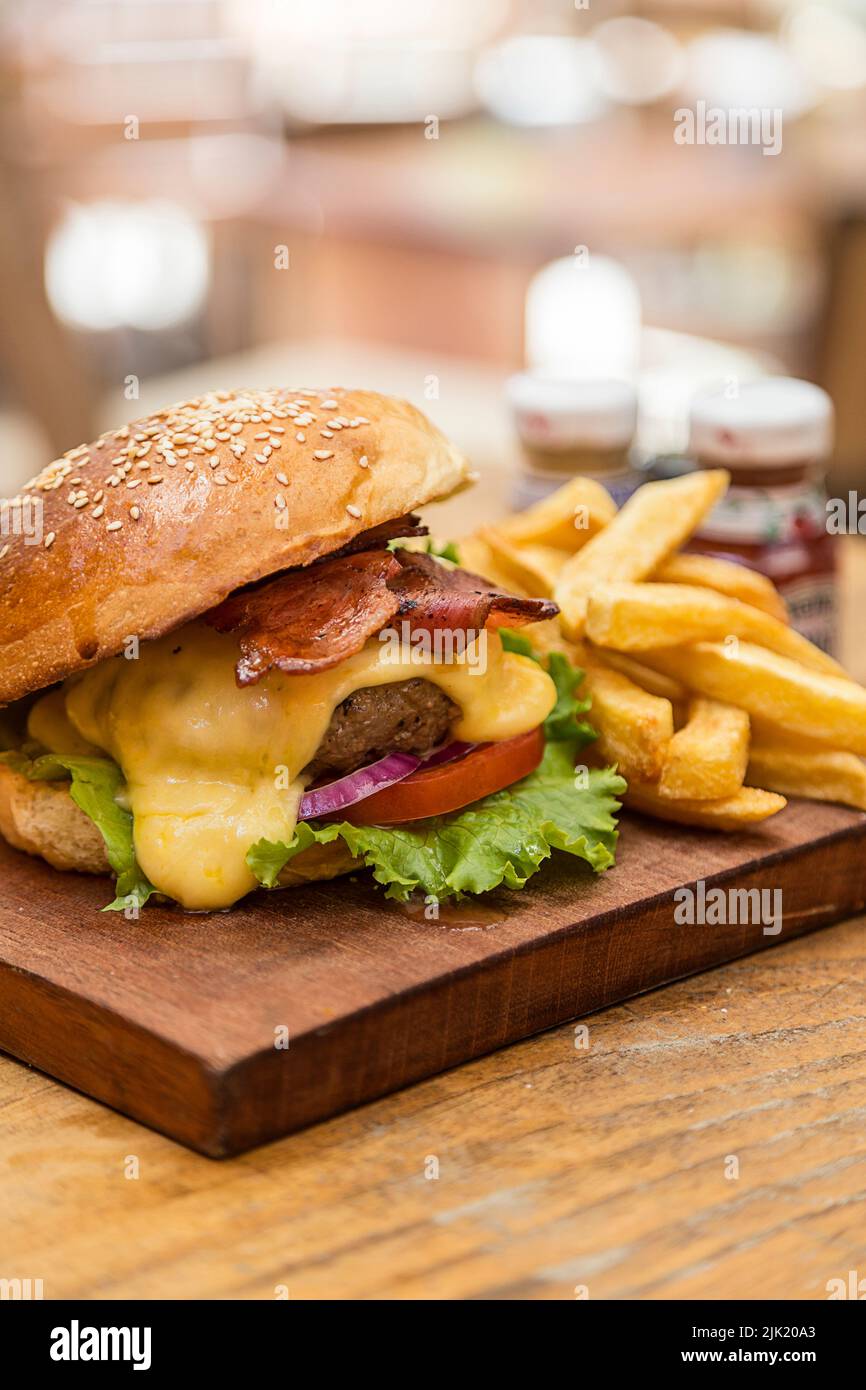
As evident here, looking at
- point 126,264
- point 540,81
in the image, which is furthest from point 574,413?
point 540,81

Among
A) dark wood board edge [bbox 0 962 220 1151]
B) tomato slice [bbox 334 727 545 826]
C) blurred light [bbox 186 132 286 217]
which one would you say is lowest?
dark wood board edge [bbox 0 962 220 1151]

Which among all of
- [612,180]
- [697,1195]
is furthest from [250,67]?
[697,1195]

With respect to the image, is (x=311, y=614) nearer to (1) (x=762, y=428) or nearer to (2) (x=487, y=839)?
(2) (x=487, y=839)

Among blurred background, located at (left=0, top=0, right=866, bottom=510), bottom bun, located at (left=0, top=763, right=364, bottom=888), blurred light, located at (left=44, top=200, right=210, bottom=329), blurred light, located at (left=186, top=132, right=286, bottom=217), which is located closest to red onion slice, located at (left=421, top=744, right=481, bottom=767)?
bottom bun, located at (left=0, top=763, right=364, bottom=888)

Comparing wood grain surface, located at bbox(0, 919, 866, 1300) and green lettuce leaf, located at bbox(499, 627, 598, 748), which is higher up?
green lettuce leaf, located at bbox(499, 627, 598, 748)

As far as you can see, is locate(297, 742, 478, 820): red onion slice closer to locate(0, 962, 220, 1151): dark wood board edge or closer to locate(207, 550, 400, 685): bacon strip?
locate(207, 550, 400, 685): bacon strip

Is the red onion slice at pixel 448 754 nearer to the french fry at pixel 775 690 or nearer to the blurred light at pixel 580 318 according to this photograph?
the french fry at pixel 775 690
